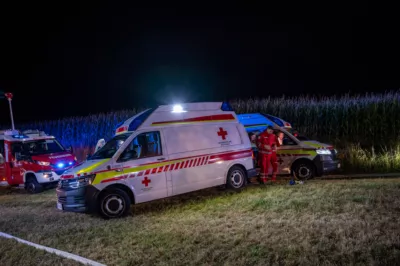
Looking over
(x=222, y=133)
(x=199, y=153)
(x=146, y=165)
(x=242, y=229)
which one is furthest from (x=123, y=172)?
(x=242, y=229)

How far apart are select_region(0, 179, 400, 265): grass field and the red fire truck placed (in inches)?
116

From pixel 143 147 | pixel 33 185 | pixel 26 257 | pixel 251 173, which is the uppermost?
pixel 143 147

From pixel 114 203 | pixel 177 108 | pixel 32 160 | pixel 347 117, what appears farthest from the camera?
pixel 347 117

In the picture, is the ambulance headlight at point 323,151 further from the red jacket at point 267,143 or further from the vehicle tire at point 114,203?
the vehicle tire at point 114,203

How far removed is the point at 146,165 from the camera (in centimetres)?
834

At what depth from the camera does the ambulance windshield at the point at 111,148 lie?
8487 mm

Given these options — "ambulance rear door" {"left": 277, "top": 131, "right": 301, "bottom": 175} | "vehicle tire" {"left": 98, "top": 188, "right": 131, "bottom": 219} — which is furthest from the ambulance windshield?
"ambulance rear door" {"left": 277, "top": 131, "right": 301, "bottom": 175}

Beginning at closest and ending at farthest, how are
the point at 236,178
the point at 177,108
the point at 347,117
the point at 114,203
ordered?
1. the point at 114,203
2. the point at 177,108
3. the point at 236,178
4. the point at 347,117

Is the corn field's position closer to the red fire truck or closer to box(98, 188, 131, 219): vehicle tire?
the red fire truck

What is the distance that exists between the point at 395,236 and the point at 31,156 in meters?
11.4

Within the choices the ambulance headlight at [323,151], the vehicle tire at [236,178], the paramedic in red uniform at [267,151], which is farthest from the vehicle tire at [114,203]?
the ambulance headlight at [323,151]

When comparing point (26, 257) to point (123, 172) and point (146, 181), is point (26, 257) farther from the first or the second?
point (146, 181)

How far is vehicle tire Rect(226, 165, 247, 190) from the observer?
32.3ft

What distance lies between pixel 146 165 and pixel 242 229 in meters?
2.85
